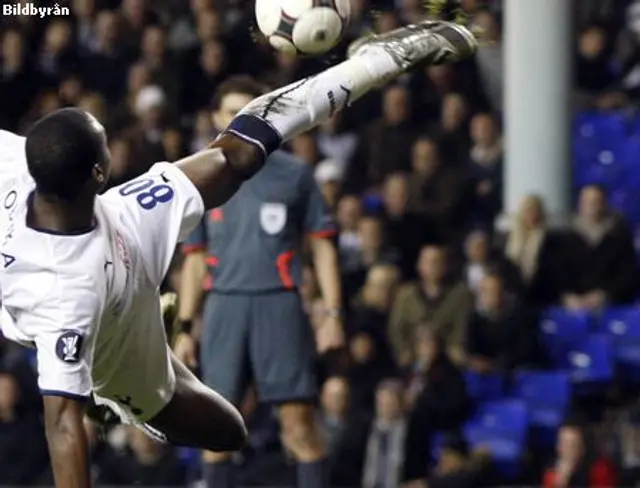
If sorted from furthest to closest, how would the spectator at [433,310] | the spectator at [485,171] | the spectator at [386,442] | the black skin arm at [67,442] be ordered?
1. the spectator at [485,171]
2. the spectator at [433,310]
3. the spectator at [386,442]
4. the black skin arm at [67,442]

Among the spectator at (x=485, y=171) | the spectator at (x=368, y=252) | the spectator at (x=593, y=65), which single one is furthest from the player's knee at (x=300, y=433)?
the spectator at (x=593, y=65)

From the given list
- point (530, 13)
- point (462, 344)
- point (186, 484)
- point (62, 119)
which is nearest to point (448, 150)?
point (530, 13)

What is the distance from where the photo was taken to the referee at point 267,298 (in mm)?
8867

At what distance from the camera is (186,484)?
38.5 feet

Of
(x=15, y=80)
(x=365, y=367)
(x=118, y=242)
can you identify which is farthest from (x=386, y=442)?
(x=118, y=242)

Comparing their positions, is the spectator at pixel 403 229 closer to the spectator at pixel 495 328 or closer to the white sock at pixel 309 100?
the spectator at pixel 495 328

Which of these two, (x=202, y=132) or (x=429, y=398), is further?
(x=202, y=132)

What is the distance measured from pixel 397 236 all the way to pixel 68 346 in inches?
307

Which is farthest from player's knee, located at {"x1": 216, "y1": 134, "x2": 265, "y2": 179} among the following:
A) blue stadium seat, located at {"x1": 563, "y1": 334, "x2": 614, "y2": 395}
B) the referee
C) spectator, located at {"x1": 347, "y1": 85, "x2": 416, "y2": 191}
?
spectator, located at {"x1": 347, "y1": 85, "x2": 416, "y2": 191}

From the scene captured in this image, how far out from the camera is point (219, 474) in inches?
348

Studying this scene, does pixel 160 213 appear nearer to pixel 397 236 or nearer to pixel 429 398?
pixel 429 398

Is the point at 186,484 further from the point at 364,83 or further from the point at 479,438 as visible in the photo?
the point at 364,83

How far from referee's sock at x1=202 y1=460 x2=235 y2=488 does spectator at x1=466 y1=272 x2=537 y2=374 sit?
3808 mm

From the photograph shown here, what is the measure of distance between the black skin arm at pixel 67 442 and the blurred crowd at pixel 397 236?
563 cm
